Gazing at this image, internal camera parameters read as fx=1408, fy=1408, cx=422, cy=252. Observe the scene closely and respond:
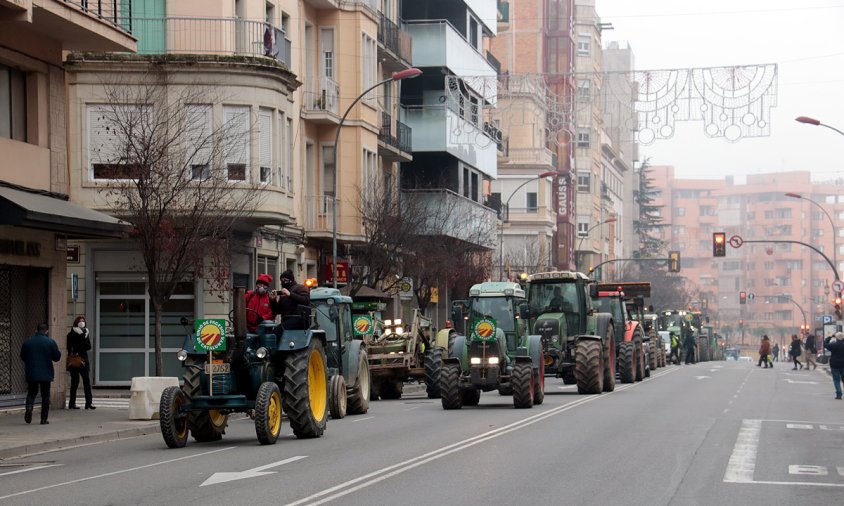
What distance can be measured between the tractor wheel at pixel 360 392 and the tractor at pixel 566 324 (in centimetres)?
680

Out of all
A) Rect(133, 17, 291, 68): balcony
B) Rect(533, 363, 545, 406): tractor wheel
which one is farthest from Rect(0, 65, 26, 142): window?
Rect(533, 363, 545, 406): tractor wheel

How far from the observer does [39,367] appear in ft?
81.3

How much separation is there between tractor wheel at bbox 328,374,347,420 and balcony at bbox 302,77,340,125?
19035 millimetres

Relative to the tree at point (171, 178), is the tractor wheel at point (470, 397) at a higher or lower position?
lower

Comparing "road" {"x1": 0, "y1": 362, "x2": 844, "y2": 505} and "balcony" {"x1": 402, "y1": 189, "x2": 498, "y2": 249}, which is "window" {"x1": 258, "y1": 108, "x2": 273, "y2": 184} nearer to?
"road" {"x1": 0, "y1": 362, "x2": 844, "y2": 505}

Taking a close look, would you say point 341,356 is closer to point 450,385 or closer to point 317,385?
point 450,385

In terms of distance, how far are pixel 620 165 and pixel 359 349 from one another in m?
107

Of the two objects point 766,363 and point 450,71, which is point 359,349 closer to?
point 450,71

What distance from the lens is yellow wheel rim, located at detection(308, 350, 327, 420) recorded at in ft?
70.7

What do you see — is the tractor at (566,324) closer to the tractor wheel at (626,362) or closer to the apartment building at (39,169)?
the tractor wheel at (626,362)

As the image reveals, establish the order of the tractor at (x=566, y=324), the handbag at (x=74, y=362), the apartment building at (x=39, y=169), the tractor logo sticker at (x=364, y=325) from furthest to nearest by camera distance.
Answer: the tractor logo sticker at (x=364, y=325) < the tractor at (x=566, y=324) < the handbag at (x=74, y=362) < the apartment building at (x=39, y=169)

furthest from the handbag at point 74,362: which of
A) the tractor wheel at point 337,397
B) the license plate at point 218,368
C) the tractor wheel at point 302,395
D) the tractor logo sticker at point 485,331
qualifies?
the license plate at point 218,368

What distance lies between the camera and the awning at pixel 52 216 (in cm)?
2431

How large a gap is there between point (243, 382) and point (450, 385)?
838 centimetres
